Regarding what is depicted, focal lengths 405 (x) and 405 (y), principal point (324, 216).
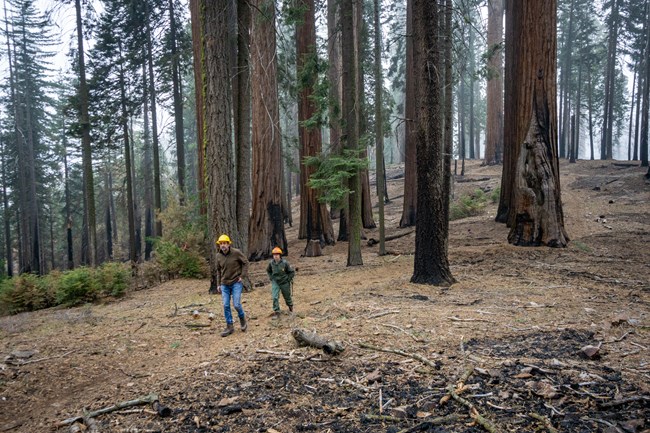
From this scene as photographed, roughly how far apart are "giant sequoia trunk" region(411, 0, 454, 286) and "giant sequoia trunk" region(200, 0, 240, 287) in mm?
4534

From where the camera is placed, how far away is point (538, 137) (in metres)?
11.7

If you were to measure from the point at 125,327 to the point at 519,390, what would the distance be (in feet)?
24.1

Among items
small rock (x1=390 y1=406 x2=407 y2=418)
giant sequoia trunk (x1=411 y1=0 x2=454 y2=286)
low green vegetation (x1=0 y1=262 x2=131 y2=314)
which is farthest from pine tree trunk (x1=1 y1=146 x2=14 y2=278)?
small rock (x1=390 y1=406 x2=407 y2=418)

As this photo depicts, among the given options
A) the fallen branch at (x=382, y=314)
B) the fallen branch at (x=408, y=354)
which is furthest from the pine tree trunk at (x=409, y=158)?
the fallen branch at (x=408, y=354)

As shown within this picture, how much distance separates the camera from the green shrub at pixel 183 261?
14195 mm

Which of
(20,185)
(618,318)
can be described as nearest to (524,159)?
(618,318)

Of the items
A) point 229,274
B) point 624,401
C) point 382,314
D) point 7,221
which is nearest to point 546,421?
point 624,401

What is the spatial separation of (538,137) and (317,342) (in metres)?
9.71

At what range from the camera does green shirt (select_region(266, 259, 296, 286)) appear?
25.1 feet

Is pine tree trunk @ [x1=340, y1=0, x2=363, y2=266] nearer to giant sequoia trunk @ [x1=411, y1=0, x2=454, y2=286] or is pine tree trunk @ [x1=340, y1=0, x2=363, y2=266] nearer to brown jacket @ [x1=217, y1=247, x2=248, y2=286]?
giant sequoia trunk @ [x1=411, y1=0, x2=454, y2=286]

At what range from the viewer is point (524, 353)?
15.5 ft

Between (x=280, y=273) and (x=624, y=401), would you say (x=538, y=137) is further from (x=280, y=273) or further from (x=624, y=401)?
(x=624, y=401)

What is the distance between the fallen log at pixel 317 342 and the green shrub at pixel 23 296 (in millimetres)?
11305

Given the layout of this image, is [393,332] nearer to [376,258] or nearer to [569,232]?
[376,258]
